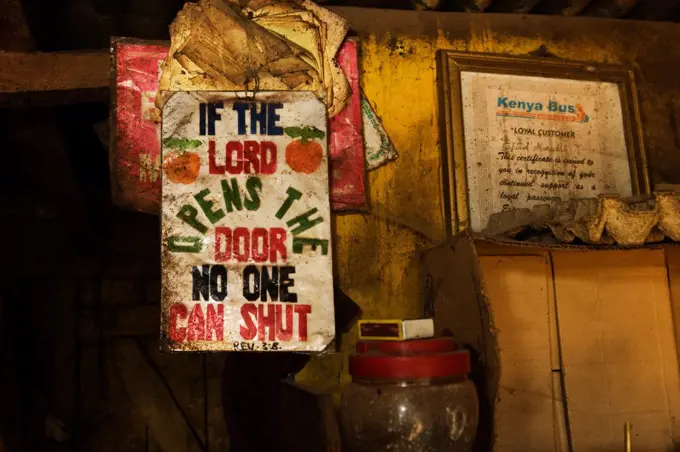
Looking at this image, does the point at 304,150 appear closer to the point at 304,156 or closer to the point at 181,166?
the point at 304,156

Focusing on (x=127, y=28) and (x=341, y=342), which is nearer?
(x=341, y=342)

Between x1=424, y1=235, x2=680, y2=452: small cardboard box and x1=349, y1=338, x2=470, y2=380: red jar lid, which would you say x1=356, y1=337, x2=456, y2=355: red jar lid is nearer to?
x1=349, y1=338, x2=470, y2=380: red jar lid

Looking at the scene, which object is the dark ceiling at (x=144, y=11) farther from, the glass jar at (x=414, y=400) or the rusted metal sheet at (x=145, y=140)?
the glass jar at (x=414, y=400)

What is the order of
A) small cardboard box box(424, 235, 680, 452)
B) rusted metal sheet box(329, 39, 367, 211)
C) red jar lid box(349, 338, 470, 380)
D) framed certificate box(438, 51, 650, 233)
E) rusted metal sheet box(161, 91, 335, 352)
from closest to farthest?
red jar lid box(349, 338, 470, 380) < rusted metal sheet box(161, 91, 335, 352) < small cardboard box box(424, 235, 680, 452) < rusted metal sheet box(329, 39, 367, 211) < framed certificate box(438, 51, 650, 233)

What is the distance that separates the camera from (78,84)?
2.46 m

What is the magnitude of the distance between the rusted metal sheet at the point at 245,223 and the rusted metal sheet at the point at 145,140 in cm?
21

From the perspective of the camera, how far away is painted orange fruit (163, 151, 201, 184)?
7.33 feet

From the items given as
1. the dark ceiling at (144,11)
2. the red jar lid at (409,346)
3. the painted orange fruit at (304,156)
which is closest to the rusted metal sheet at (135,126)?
the dark ceiling at (144,11)

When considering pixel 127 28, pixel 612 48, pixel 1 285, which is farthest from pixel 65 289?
pixel 612 48

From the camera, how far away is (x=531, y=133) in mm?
2723

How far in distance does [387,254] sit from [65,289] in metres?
3.20

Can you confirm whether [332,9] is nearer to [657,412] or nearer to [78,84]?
[78,84]

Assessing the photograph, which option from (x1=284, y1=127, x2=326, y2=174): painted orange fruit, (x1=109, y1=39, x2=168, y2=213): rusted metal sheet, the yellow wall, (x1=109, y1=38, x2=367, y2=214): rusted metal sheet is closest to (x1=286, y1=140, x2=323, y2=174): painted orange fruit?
(x1=284, y1=127, x2=326, y2=174): painted orange fruit

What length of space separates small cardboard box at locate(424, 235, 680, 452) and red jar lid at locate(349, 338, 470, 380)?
309mm
